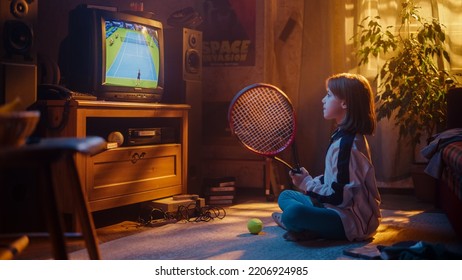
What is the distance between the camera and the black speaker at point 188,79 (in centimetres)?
339

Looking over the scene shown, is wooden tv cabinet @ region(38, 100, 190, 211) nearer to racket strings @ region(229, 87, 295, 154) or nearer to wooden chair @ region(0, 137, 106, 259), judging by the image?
racket strings @ region(229, 87, 295, 154)

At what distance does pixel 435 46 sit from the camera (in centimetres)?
351

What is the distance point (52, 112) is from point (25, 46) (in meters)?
0.29

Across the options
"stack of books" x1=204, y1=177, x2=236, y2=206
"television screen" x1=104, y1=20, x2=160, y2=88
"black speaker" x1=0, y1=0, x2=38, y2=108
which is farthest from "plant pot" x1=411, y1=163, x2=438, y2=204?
"black speaker" x1=0, y1=0, x2=38, y2=108

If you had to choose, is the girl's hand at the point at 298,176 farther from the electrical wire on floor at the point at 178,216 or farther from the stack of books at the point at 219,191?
the stack of books at the point at 219,191

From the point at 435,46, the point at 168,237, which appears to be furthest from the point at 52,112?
the point at 435,46

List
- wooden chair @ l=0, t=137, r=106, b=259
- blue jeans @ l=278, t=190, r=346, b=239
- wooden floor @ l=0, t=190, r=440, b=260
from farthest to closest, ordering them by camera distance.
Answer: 1. blue jeans @ l=278, t=190, r=346, b=239
2. wooden floor @ l=0, t=190, r=440, b=260
3. wooden chair @ l=0, t=137, r=106, b=259

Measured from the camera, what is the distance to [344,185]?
2.34 m

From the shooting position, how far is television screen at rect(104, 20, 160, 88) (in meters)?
2.79

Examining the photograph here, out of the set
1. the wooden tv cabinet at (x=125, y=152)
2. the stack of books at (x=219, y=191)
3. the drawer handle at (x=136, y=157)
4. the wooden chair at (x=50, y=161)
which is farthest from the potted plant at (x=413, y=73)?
the wooden chair at (x=50, y=161)

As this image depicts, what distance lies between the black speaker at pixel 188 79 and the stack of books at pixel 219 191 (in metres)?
0.11

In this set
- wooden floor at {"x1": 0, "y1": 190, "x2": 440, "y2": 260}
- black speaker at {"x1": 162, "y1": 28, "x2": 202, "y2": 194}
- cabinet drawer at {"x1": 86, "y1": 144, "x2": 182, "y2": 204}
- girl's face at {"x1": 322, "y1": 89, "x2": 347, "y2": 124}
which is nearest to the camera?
wooden floor at {"x1": 0, "y1": 190, "x2": 440, "y2": 260}

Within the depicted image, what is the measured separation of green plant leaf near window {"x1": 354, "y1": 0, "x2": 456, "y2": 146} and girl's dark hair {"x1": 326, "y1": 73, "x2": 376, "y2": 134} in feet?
3.64
